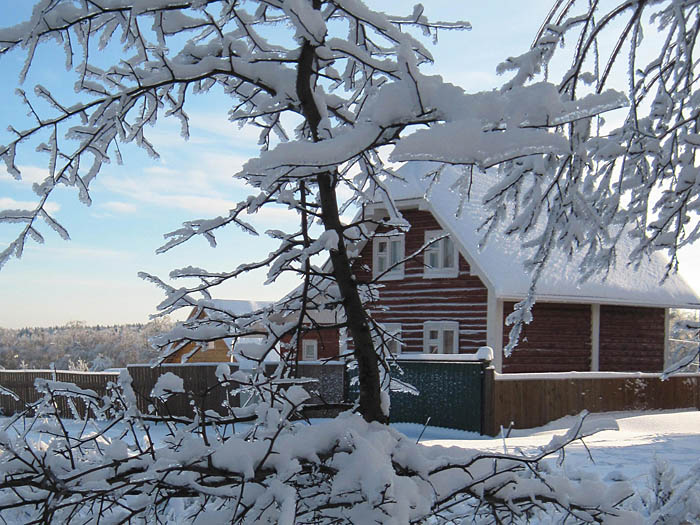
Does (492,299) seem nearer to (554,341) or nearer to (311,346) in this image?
(554,341)

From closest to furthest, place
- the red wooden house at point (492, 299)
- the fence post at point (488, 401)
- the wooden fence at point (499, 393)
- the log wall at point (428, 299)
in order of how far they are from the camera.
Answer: the fence post at point (488, 401)
the wooden fence at point (499, 393)
the red wooden house at point (492, 299)
the log wall at point (428, 299)

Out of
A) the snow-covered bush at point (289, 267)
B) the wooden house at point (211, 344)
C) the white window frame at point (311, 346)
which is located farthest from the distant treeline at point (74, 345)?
the snow-covered bush at point (289, 267)

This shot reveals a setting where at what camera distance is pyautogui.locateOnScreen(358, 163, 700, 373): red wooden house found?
17.2 metres

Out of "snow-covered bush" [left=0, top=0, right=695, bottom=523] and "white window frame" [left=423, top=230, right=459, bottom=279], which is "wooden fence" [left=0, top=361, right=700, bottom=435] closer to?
"white window frame" [left=423, top=230, right=459, bottom=279]

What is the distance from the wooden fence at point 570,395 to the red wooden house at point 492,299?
5.79 ft

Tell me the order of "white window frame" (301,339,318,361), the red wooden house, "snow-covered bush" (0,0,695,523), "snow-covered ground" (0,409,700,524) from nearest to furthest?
"snow-covered bush" (0,0,695,523) → "snow-covered ground" (0,409,700,524) → the red wooden house → "white window frame" (301,339,318,361)

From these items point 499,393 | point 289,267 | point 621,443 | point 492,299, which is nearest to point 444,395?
point 499,393

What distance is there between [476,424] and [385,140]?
12693 mm

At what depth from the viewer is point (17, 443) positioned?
218 centimetres

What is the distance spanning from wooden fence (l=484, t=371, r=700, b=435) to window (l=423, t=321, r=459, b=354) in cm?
347

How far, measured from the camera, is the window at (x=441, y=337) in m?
18.0

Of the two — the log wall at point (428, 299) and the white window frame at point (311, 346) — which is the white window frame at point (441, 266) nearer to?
the log wall at point (428, 299)

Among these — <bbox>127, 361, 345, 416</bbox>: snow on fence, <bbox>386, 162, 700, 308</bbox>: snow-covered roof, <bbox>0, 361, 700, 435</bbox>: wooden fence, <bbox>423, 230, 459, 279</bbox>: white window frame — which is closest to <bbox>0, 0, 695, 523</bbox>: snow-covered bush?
<bbox>0, 361, 700, 435</bbox>: wooden fence

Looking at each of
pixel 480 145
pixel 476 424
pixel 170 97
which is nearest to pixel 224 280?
pixel 170 97
